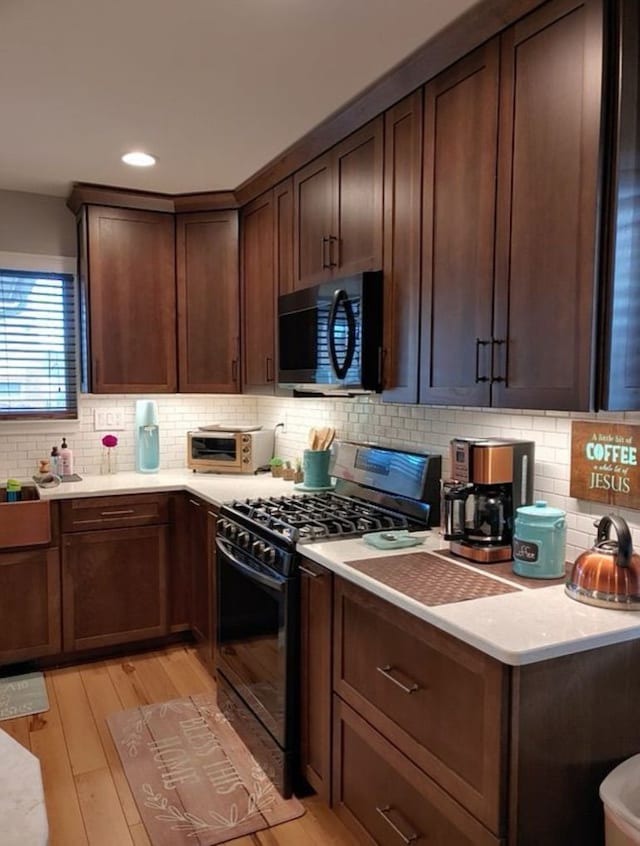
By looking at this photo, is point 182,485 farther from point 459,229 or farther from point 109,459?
point 459,229

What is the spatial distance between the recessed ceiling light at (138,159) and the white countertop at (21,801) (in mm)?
2502

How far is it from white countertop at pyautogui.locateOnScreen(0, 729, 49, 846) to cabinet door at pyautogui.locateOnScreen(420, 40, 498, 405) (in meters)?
1.42

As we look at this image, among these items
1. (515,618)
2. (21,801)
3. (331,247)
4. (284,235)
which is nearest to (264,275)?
(284,235)

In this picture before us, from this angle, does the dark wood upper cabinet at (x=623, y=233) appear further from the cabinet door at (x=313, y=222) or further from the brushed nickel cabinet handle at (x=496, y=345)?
the cabinet door at (x=313, y=222)

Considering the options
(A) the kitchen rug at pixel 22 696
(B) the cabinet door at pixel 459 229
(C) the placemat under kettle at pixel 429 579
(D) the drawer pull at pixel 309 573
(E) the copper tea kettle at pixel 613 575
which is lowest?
(A) the kitchen rug at pixel 22 696

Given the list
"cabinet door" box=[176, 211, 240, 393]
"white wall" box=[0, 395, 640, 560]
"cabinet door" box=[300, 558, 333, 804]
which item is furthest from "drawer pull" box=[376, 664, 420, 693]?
"cabinet door" box=[176, 211, 240, 393]

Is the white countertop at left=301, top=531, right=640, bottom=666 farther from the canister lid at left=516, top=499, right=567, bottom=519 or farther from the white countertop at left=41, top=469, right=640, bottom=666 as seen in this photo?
the canister lid at left=516, top=499, right=567, bottom=519

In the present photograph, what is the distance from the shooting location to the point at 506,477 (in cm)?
193

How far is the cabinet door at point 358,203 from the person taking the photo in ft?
7.68

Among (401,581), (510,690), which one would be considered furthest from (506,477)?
(510,690)

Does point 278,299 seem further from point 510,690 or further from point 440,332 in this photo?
point 510,690

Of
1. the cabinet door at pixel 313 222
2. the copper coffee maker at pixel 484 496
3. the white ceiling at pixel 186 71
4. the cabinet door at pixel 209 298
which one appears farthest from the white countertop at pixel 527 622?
Answer: the cabinet door at pixel 209 298

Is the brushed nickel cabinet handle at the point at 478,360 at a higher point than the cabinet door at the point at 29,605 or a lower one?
higher

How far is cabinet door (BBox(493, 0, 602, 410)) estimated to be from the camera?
60.2 inches
